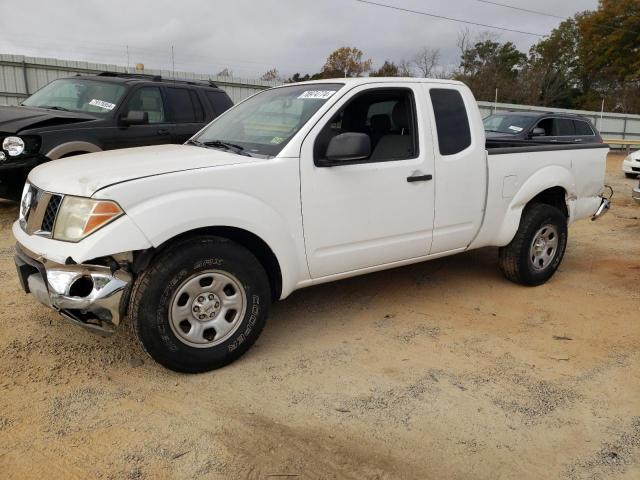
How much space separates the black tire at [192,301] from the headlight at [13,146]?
13.4 feet

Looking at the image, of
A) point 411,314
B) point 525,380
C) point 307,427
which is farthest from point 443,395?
point 411,314

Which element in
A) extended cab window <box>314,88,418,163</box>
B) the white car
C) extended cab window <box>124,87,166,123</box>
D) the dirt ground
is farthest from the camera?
the white car

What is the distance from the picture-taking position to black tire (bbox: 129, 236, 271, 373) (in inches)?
120

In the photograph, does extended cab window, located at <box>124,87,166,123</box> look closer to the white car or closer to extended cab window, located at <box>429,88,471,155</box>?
extended cab window, located at <box>429,88,471,155</box>

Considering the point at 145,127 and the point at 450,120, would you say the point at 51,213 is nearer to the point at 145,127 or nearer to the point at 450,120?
the point at 450,120

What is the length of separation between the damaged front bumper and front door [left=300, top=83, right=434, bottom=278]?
124 centimetres

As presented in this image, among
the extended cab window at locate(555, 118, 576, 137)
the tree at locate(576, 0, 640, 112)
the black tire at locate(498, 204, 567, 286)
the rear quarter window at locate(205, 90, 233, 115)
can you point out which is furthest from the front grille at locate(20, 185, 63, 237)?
the tree at locate(576, 0, 640, 112)

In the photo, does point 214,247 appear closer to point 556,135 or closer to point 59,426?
point 59,426

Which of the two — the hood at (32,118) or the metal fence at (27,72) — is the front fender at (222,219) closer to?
the hood at (32,118)

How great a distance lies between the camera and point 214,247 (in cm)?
320

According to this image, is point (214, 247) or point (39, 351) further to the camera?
point (39, 351)

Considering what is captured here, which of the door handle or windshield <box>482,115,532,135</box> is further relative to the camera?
windshield <box>482,115,532,135</box>

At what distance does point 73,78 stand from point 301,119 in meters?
5.52

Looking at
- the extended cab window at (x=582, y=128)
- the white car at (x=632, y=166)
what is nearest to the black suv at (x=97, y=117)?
the extended cab window at (x=582, y=128)
